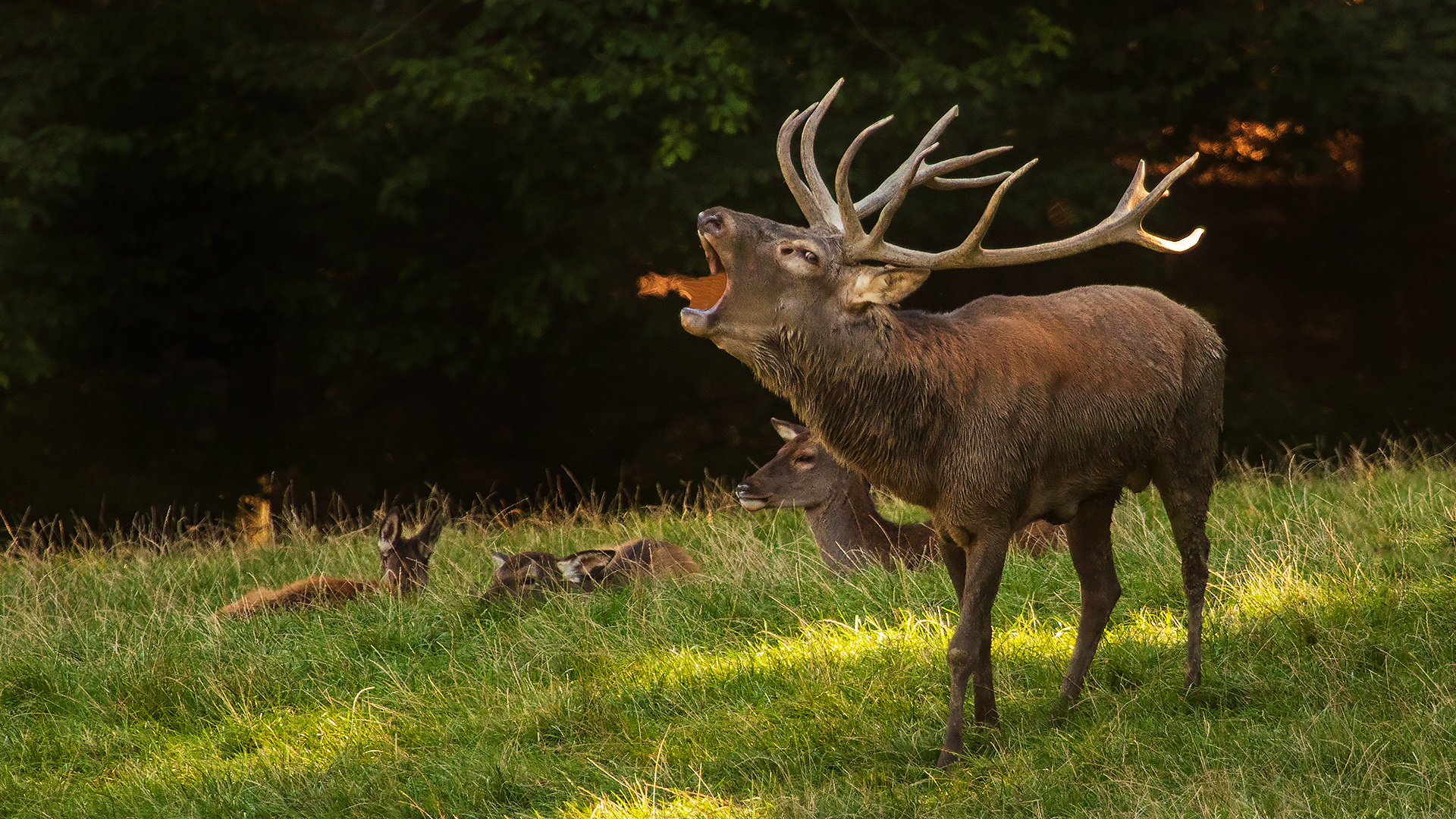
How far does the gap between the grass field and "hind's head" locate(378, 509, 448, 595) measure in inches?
7.0

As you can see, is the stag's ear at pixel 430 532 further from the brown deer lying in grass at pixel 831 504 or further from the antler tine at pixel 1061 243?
Answer: the antler tine at pixel 1061 243

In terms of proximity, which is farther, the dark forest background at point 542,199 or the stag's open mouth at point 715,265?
the dark forest background at point 542,199

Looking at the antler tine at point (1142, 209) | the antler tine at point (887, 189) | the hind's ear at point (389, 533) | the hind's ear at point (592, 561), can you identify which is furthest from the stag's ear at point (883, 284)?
the hind's ear at point (389, 533)

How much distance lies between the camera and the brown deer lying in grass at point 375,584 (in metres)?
7.45

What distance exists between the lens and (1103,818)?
412 centimetres

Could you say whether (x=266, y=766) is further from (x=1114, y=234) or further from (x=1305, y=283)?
(x=1305, y=283)

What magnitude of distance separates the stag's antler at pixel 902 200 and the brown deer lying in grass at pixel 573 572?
2.89m

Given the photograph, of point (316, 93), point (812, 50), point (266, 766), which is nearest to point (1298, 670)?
point (266, 766)

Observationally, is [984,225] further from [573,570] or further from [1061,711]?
[573,570]

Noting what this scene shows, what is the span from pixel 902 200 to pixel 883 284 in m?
0.38

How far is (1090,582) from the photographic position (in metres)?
5.25

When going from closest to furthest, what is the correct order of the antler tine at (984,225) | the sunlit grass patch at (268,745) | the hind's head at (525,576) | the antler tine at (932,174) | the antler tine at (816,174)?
1. the antler tine at (984,225)
2. the antler tine at (932,174)
3. the antler tine at (816,174)
4. the sunlit grass patch at (268,745)
5. the hind's head at (525,576)

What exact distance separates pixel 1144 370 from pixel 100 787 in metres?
4.19

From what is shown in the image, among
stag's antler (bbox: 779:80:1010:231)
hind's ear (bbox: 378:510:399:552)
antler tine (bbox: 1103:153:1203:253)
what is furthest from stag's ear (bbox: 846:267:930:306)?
hind's ear (bbox: 378:510:399:552)
